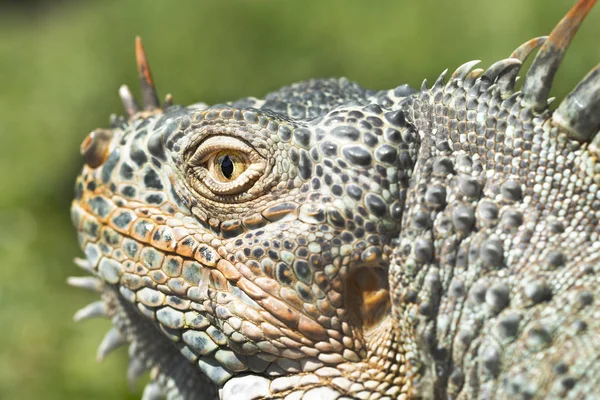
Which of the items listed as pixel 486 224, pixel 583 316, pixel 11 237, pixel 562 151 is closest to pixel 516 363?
pixel 583 316

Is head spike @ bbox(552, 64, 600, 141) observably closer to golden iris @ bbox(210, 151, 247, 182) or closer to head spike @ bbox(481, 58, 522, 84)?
head spike @ bbox(481, 58, 522, 84)

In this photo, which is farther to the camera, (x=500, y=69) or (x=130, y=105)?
(x=130, y=105)

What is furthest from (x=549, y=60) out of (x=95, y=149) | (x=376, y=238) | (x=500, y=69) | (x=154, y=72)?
(x=154, y=72)

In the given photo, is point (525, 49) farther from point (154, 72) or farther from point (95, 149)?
point (154, 72)

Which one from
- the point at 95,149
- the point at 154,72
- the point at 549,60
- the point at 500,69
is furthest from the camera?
the point at 154,72

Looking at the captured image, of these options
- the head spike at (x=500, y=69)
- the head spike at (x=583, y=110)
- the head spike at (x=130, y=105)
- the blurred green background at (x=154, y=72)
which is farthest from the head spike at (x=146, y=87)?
the blurred green background at (x=154, y=72)

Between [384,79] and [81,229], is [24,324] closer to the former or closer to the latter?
[384,79]

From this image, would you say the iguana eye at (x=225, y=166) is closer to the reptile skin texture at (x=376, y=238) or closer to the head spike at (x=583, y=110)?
the reptile skin texture at (x=376, y=238)
